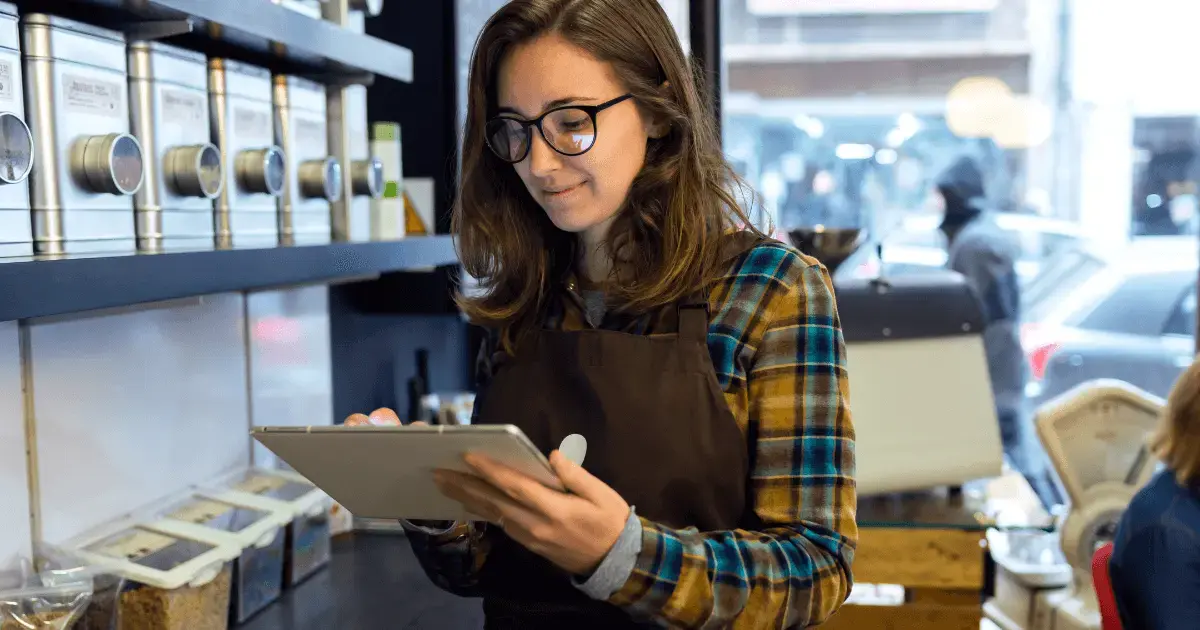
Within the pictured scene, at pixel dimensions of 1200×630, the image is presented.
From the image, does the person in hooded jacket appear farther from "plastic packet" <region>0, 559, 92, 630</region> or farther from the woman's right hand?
"plastic packet" <region>0, 559, 92, 630</region>

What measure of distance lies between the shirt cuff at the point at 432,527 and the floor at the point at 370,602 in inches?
16.6

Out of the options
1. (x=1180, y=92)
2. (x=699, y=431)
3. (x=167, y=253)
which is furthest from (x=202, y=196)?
(x=1180, y=92)

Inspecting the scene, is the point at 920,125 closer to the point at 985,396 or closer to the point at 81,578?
the point at 985,396

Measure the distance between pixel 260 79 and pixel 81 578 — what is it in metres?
0.75

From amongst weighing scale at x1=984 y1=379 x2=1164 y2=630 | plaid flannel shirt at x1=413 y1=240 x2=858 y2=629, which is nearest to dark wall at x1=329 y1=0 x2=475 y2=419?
plaid flannel shirt at x1=413 y1=240 x2=858 y2=629

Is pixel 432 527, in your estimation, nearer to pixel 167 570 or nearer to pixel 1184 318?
pixel 167 570

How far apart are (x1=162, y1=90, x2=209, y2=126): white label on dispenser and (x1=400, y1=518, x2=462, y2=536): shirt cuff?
0.62 metres

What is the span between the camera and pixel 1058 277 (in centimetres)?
387

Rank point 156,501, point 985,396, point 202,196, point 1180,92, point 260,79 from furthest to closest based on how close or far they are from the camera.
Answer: point 1180,92, point 985,396, point 156,501, point 260,79, point 202,196

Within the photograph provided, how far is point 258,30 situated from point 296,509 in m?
0.85

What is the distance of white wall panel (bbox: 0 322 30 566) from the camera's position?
1.52 m

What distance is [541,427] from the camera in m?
1.40

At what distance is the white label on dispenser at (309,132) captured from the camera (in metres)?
1.85

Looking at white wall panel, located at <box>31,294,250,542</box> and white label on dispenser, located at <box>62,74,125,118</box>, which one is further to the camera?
white wall panel, located at <box>31,294,250,542</box>
